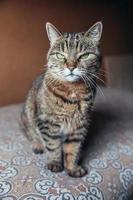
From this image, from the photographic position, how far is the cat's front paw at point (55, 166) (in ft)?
4.33

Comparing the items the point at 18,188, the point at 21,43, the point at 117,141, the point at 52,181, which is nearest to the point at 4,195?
the point at 18,188

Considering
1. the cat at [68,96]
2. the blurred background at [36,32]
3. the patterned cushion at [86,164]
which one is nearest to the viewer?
the patterned cushion at [86,164]

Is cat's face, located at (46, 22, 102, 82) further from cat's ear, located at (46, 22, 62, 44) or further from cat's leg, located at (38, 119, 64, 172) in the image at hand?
cat's leg, located at (38, 119, 64, 172)

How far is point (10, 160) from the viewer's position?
1.35m

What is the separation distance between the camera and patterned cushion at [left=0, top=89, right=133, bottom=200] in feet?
3.85

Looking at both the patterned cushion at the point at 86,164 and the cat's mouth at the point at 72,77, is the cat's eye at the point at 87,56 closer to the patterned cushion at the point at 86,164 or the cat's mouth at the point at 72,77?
the cat's mouth at the point at 72,77

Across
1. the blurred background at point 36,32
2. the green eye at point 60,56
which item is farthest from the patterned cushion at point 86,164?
the green eye at point 60,56

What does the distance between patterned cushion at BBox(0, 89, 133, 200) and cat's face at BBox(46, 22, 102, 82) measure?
0.35m

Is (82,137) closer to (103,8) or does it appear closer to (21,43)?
(21,43)

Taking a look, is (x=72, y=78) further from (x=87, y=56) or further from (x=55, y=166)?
(x=55, y=166)

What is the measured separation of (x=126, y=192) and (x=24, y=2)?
122 centimetres

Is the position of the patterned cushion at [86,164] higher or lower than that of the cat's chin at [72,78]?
lower

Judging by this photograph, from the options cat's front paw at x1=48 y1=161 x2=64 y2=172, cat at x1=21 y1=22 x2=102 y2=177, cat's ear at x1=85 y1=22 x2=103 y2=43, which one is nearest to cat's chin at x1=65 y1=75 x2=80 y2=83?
cat at x1=21 y1=22 x2=102 y2=177

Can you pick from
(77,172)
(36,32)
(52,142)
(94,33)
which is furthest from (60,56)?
(36,32)
